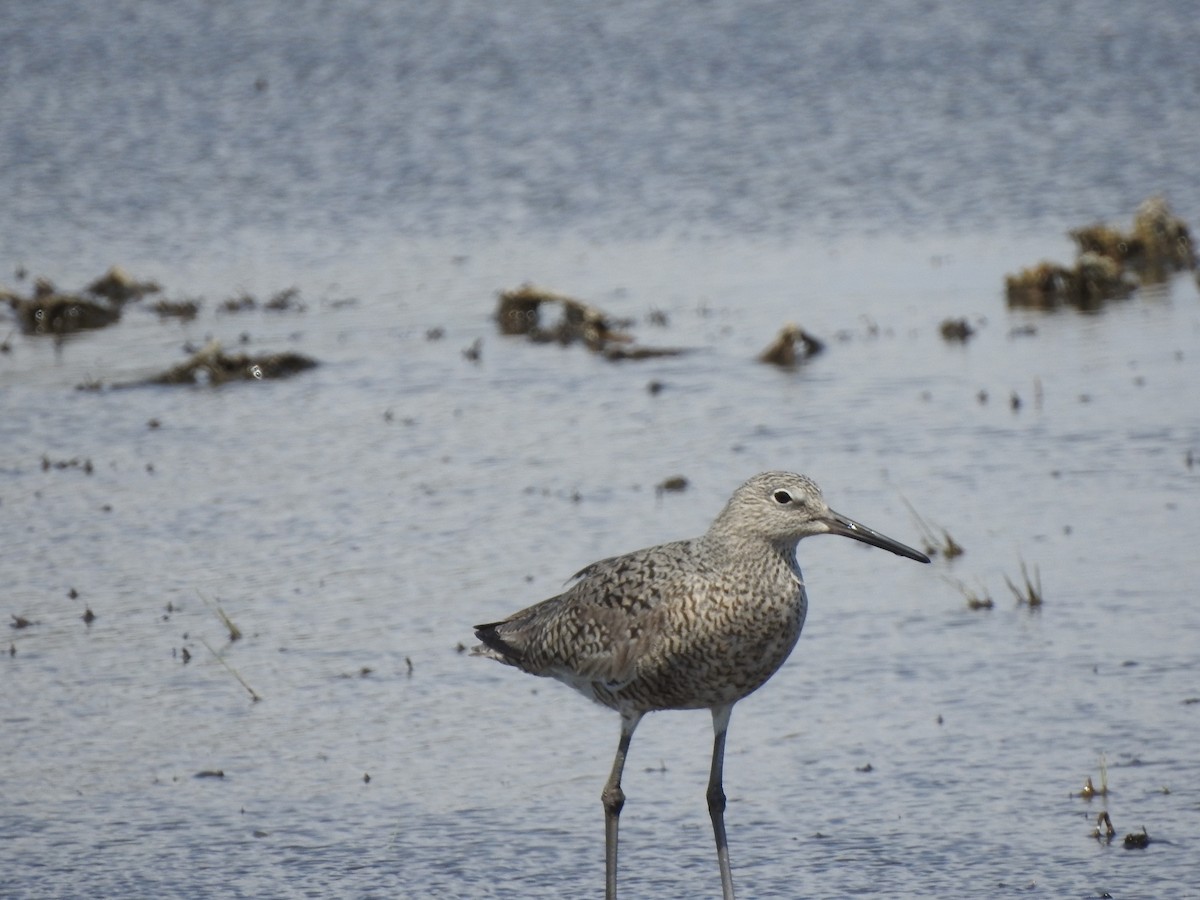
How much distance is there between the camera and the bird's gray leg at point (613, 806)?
24.9ft

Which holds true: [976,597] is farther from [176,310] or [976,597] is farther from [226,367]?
[176,310]

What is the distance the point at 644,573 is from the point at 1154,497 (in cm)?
505

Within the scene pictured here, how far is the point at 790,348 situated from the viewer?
15.6m

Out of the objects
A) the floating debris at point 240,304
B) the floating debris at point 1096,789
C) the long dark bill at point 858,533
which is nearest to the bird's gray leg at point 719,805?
the long dark bill at point 858,533

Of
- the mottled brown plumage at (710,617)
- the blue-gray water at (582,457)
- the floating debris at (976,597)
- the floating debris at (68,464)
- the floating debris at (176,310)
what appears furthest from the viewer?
the floating debris at (176,310)

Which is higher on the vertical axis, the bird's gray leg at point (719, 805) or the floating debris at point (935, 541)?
the floating debris at point (935, 541)

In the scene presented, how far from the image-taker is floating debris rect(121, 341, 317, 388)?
15844 millimetres

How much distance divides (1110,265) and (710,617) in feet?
34.8

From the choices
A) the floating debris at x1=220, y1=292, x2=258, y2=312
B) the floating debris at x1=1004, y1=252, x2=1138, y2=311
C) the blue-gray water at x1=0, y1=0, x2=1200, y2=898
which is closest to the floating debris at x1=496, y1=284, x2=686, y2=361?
the blue-gray water at x1=0, y1=0, x2=1200, y2=898

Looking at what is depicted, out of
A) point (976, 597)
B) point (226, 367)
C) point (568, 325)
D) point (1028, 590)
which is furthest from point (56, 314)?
point (1028, 590)

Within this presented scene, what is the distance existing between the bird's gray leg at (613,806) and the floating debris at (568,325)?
26.7ft

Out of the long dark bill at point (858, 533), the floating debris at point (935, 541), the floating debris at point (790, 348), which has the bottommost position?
the floating debris at point (935, 541)

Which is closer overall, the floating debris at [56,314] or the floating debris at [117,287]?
the floating debris at [56,314]

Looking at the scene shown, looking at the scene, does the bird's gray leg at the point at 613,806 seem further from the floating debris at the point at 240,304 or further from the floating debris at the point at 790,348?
the floating debris at the point at 240,304
